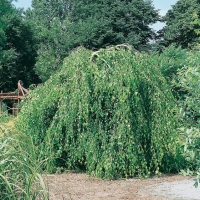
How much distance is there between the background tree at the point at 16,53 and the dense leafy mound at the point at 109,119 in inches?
652

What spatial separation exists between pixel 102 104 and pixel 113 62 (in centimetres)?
80

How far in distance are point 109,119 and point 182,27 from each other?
66.0ft

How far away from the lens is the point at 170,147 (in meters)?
7.54

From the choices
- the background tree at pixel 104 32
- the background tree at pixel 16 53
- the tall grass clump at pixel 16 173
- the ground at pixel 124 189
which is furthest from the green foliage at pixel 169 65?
the background tree at pixel 16 53

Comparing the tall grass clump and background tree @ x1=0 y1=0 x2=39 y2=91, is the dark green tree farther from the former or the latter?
the tall grass clump

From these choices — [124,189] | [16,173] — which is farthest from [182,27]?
[16,173]

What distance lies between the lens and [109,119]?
755 centimetres

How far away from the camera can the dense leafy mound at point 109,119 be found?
728 centimetres

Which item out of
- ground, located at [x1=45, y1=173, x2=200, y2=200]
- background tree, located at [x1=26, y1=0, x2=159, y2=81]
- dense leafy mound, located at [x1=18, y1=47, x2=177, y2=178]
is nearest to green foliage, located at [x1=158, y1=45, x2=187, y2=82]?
dense leafy mound, located at [x1=18, y1=47, x2=177, y2=178]

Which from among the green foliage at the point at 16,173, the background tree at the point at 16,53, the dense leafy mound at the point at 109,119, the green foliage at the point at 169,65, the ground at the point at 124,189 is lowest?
the ground at the point at 124,189

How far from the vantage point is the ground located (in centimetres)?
603

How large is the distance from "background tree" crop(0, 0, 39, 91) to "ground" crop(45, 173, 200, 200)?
17592mm

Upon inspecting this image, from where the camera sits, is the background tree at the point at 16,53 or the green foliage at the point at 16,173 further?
the background tree at the point at 16,53

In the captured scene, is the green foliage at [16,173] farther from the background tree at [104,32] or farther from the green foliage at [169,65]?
the background tree at [104,32]
